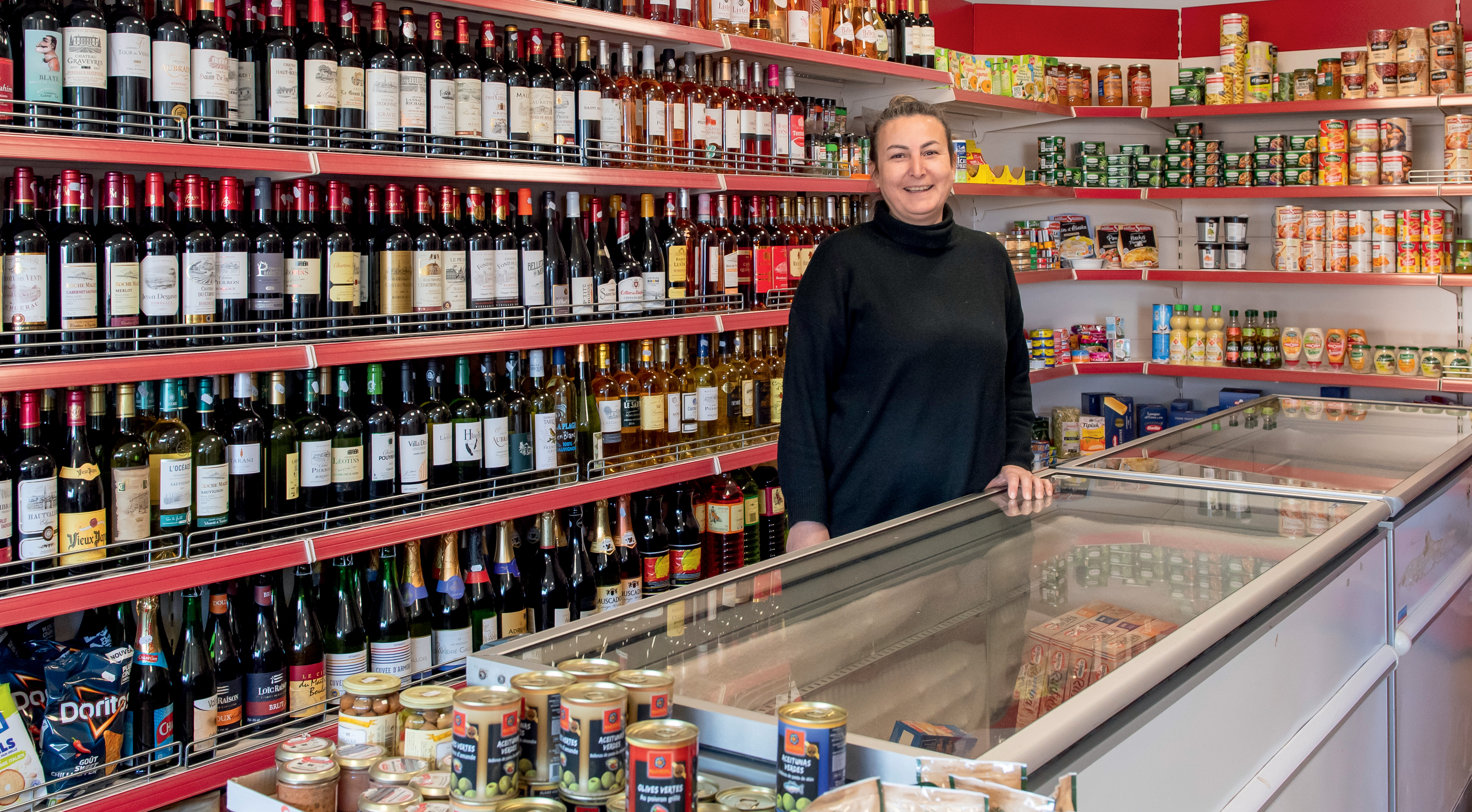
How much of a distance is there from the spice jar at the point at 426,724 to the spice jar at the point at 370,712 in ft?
0.05

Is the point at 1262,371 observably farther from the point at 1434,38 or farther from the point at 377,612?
the point at 377,612

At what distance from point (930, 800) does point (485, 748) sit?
397 mm

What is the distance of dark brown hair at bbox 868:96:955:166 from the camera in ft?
7.56

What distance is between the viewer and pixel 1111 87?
547 cm

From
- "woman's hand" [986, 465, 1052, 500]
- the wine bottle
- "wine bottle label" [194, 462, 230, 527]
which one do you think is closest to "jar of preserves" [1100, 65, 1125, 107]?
"woman's hand" [986, 465, 1052, 500]

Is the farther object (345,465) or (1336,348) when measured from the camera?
(1336,348)

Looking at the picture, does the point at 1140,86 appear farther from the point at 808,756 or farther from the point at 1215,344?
the point at 808,756

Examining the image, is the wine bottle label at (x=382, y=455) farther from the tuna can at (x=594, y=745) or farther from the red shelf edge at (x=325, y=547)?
the tuna can at (x=594, y=745)

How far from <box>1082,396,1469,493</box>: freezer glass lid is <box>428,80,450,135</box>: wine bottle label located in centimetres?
167

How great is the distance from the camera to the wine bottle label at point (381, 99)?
8.78ft

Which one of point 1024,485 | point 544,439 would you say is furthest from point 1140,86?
point 1024,485

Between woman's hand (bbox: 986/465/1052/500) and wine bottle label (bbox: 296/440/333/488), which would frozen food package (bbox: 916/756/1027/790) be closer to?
woman's hand (bbox: 986/465/1052/500)

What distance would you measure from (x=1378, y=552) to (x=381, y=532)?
6.59 ft

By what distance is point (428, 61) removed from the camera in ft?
9.34
